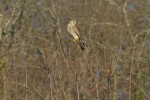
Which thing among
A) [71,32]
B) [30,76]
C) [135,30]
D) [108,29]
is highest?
[71,32]

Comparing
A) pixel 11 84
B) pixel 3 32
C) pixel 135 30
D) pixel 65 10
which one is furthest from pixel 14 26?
pixel 135 30

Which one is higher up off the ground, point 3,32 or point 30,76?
point 3,32

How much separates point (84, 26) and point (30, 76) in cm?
303

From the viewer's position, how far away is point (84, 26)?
15898 mm

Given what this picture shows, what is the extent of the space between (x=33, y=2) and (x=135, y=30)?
4.01m

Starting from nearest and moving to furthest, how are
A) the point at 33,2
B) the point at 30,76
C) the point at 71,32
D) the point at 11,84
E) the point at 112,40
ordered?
the point at 71,32 < the point at 11,84 < the point at 33,2 < the point at 30,76 < the point at 112,40

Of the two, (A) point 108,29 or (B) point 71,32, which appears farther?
(A) point 108,29

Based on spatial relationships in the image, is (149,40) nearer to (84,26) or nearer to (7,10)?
(84,26)

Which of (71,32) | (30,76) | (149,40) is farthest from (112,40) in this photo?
(71,32)

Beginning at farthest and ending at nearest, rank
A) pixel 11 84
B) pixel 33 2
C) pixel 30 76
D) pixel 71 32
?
pixel 30 76
pixel 33 2
pixel 11 84
pixel 71 32

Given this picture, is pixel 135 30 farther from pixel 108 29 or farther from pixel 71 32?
pixel 71 32

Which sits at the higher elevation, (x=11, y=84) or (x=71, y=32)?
(x=71, y=32)

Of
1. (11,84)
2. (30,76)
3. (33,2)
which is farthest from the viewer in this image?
(30,76)

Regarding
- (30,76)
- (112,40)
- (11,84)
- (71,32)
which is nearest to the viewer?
(71,32)
